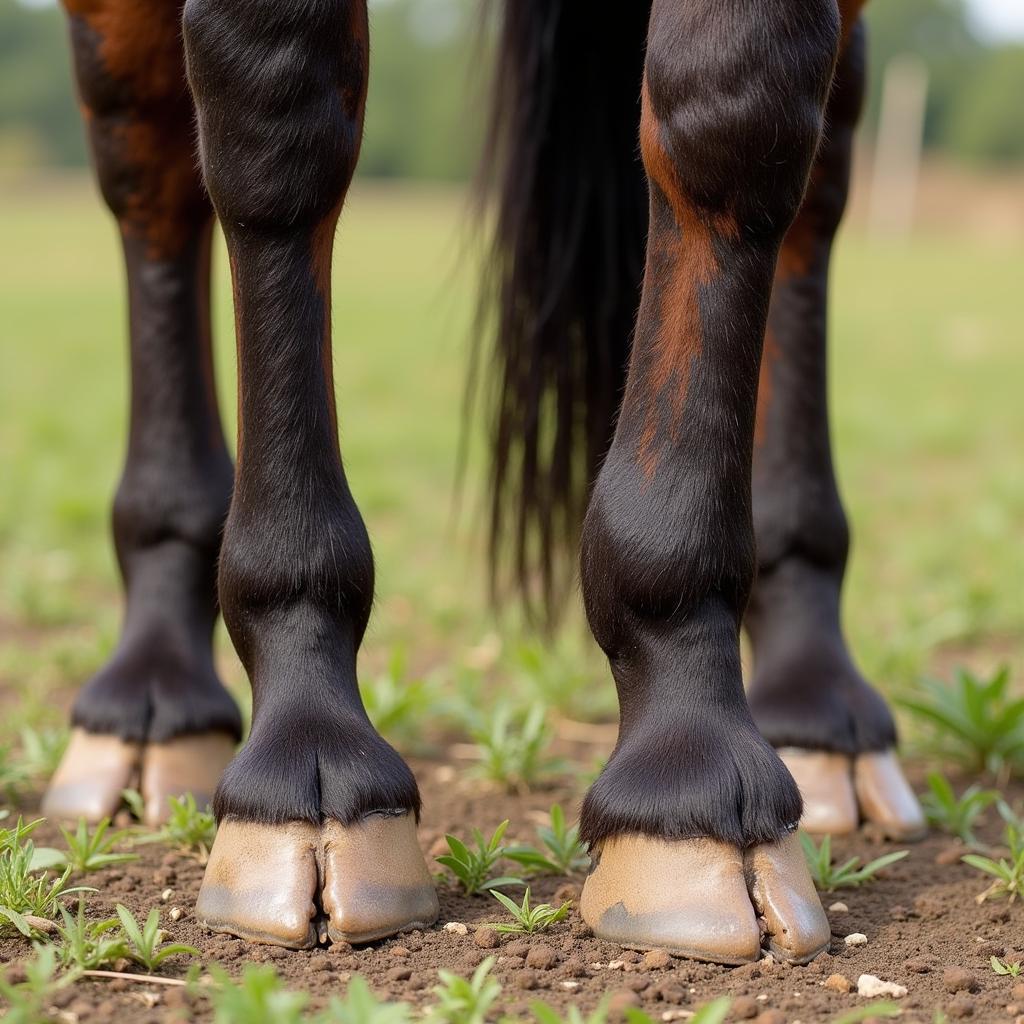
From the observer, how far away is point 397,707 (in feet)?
7.02

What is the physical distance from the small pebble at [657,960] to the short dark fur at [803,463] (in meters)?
0.65

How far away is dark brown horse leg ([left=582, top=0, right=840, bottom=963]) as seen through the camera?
4.02 feet

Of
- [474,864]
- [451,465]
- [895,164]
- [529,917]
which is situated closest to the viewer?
[529,917]

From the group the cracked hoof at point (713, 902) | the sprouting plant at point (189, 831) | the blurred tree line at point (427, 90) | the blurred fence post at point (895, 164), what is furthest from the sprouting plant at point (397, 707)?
the blurred tree line at point (427, 90)

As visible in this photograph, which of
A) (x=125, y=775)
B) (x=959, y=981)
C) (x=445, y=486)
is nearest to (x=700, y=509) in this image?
(x=959, y=981)

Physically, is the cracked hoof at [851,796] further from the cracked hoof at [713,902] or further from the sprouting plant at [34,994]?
the sprouting plant at [34,994]

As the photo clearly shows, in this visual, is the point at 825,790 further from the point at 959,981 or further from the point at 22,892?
the point at 22,892

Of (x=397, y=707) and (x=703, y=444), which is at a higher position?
(x=703, y=444)

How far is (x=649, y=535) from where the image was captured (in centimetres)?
129

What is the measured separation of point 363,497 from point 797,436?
2559 millimetres

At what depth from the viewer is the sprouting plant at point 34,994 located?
0.98 meters

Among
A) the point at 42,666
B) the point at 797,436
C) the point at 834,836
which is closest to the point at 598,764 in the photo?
the point at 834,836

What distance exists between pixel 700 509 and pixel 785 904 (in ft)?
1.17

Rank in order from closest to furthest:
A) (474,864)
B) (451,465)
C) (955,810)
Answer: (474,864), (955,810), (451,465)
